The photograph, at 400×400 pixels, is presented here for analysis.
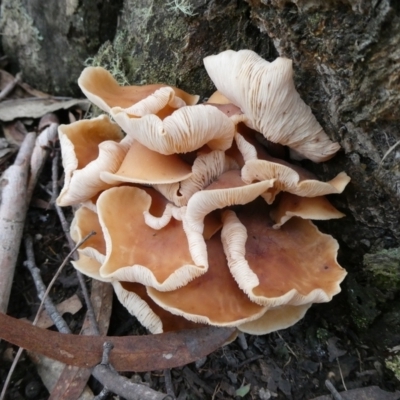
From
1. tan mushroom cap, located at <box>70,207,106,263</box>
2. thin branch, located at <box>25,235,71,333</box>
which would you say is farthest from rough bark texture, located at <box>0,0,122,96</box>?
tan mushroom cap, located at <box>70,207,106,263</box>

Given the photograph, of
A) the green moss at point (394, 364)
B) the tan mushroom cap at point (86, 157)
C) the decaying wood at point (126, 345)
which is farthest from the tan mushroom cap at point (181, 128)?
the green moss at point (394, 364)

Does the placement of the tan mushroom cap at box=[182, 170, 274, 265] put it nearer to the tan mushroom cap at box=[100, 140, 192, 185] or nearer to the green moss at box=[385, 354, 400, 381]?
the tan mushroom cap at box=[100, 140, 192, 185]

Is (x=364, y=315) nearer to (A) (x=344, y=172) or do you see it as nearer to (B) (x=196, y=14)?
(A) (x=344, y=172)

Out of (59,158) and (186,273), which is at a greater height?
(186,273)

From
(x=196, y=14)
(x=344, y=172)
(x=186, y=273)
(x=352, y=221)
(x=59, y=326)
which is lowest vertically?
(x=59, y=326)

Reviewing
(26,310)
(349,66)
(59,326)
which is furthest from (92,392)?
(349,66)

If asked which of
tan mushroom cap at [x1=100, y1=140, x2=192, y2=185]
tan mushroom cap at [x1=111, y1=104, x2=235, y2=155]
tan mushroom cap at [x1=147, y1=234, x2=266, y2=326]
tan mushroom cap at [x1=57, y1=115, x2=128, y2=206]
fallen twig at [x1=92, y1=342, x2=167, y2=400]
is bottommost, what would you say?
fallen twig at [x1=92, y1=342, x2=167, y2=400]

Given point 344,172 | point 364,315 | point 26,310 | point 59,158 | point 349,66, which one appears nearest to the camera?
point 349,66
